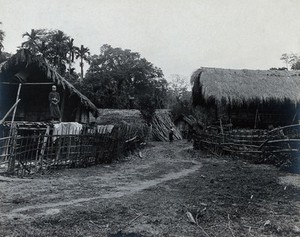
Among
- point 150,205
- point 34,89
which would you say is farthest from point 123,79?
point 150,205

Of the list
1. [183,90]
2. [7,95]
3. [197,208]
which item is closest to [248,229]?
[197,208]

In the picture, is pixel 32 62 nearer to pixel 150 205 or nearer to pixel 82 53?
pixel 150 205

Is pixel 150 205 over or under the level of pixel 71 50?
under

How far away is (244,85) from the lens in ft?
56.1

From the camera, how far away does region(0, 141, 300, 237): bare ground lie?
13.0ft

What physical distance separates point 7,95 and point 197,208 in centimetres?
1133

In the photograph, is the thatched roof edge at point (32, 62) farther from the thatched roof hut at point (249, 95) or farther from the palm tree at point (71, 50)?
the palm tree at point (71, 50)

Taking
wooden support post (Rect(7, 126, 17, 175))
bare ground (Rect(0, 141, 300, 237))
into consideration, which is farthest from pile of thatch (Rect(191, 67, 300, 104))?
wooden support post (Rect(7, 126, 17, 175))

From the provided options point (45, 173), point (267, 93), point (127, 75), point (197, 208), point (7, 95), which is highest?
point (127, 75)

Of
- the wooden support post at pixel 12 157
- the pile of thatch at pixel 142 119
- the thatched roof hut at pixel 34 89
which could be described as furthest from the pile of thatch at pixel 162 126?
the wooden support post at pixel 12 157

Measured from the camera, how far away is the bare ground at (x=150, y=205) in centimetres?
397

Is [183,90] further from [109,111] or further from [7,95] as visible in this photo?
[7,95]

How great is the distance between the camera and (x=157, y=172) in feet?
29.2

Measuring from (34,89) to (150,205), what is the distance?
10395 millimetres
